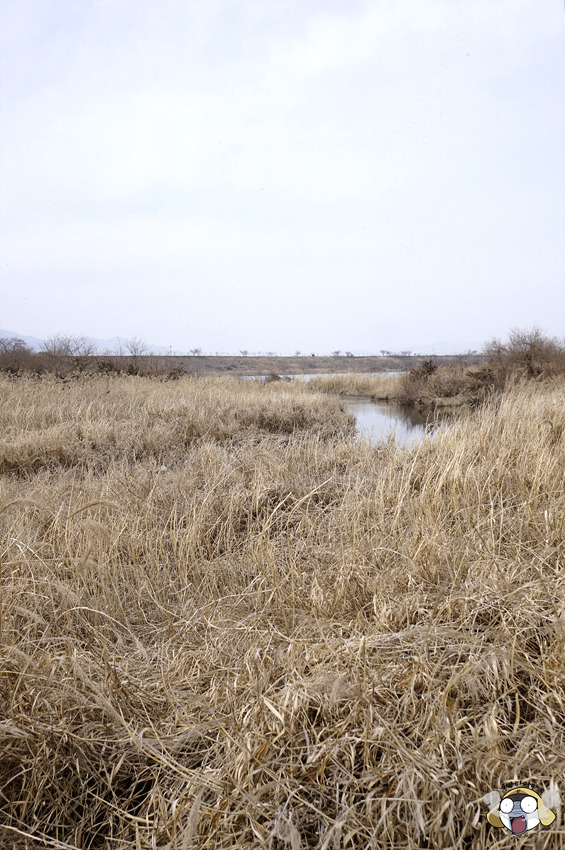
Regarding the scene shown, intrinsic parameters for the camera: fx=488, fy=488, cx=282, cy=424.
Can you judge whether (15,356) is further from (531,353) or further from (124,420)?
(531,353)

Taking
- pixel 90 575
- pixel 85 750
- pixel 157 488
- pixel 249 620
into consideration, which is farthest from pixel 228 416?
pixel 85 750

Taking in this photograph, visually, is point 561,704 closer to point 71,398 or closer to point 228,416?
point 228,416

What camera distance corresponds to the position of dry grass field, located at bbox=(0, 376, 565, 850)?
1.29 metres

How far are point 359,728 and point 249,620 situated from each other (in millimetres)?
947

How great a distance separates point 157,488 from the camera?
14.9ft

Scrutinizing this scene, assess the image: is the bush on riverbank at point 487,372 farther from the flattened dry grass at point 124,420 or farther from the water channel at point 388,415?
the flattened dry grass at point 124,420
